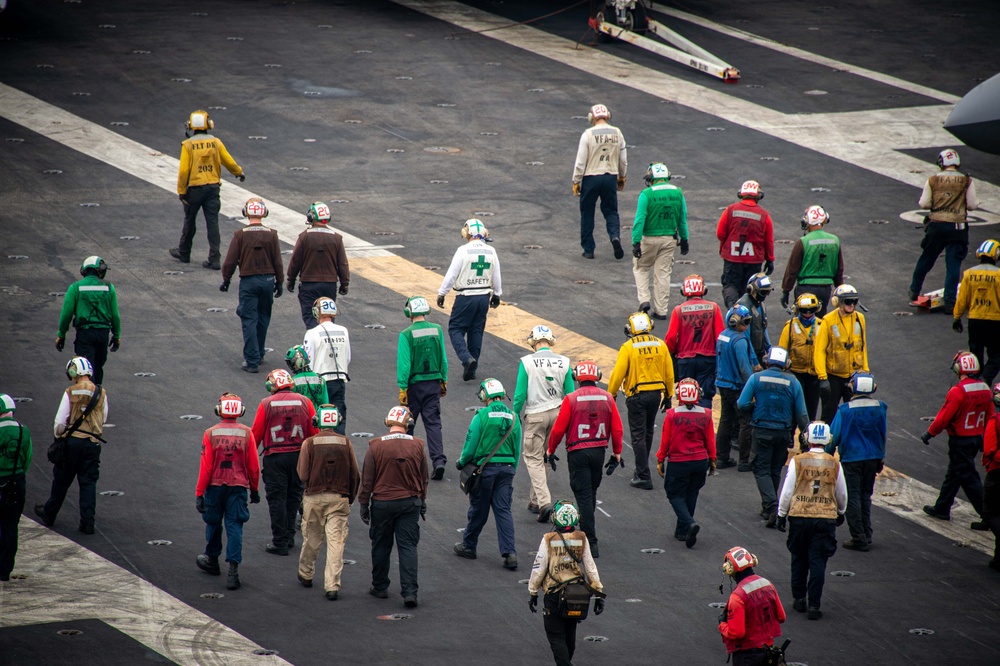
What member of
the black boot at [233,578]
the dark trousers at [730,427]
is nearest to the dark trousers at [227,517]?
the black boot at [233,578]

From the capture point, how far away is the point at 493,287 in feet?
56.0

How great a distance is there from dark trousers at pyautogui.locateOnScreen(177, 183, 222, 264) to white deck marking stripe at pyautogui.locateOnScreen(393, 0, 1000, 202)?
11.2 metres

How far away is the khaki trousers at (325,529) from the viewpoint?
1263cm

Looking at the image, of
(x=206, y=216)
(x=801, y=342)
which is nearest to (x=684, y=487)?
(x=801, y=342)

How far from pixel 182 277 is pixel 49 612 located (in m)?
8.29

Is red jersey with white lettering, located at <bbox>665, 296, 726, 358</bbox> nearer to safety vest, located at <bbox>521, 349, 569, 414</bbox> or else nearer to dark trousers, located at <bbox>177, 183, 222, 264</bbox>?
safety vest, located at <bbox>521, 349, 569, 414</bbox>

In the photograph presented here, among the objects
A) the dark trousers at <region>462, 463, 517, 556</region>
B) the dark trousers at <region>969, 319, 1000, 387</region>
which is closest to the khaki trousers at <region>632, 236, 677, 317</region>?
the dark trousers at <region>969, 319, 1000, 387</region>

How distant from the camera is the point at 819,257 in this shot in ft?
57.7

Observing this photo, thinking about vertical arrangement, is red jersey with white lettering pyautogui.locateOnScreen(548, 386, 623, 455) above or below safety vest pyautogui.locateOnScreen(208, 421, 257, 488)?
above

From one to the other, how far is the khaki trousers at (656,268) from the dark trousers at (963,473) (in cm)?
518

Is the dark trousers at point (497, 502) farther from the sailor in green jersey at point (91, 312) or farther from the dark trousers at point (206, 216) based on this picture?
the dark trousers at point (206, 216)

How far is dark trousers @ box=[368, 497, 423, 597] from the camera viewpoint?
12492 millimetres

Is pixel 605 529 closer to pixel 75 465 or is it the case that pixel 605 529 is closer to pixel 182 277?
pixel 75 465

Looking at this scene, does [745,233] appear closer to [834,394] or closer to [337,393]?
[834,394]
